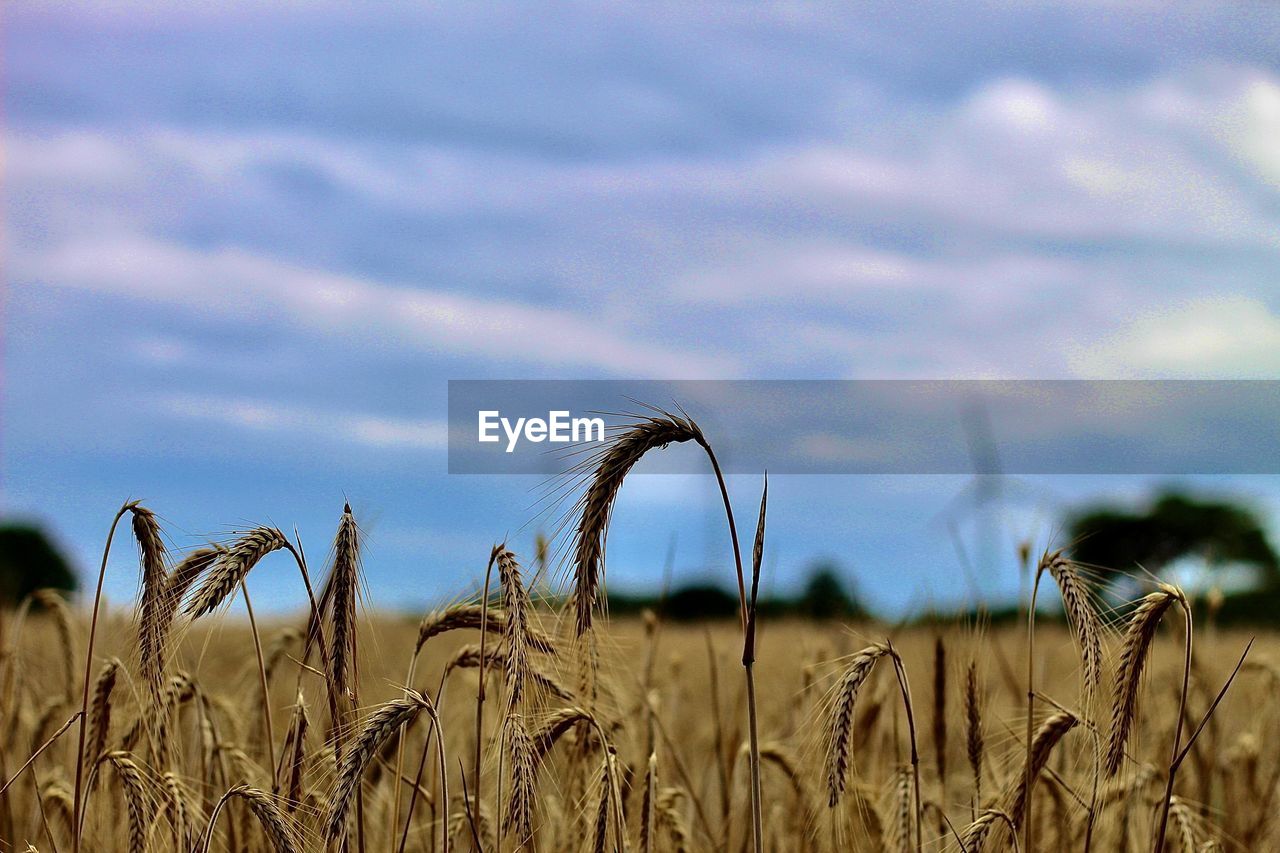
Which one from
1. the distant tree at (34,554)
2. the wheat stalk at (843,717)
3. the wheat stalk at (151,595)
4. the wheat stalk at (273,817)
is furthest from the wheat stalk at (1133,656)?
the distant tree at (34,554)

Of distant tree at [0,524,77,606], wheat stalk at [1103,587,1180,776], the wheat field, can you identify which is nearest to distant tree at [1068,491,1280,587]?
distant tree at [0,524,77,606]

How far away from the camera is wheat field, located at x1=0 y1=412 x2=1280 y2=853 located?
2.49 metres

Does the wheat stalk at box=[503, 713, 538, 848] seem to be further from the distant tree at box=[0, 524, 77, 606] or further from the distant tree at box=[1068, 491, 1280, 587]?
the distant tree at box=[1068, 491, 1280, 587]

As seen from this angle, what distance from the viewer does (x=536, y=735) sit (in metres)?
2.79

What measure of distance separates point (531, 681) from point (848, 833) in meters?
1.96

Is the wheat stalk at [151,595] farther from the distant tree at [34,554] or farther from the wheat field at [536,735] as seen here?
the distant tree at [34,554]

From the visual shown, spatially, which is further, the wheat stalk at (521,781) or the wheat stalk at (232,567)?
the wheat stalk at (232,567)

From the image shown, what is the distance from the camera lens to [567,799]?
3.41m

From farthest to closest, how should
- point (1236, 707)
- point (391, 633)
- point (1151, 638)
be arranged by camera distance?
point (391, 633) < point (1236, 707) < point (1151, 638)

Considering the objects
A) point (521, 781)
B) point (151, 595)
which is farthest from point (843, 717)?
point (151, 595)

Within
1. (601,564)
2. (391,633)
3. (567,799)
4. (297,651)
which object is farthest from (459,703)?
(391,633)

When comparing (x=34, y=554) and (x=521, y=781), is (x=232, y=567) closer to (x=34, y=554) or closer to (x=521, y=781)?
(x=521, y=781)

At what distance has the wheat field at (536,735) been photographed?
8.18 ft

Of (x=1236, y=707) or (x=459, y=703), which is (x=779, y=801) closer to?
(x=459, y=703)
